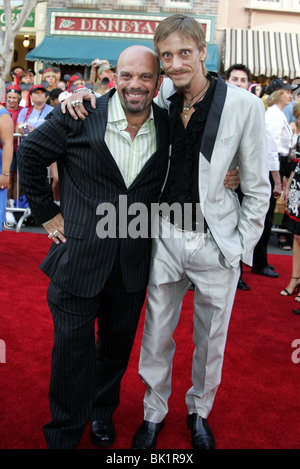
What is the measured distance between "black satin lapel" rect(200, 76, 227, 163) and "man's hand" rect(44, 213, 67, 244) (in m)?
0.71

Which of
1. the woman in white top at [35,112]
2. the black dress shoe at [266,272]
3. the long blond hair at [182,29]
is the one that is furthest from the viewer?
the woman in white top at [35,112]

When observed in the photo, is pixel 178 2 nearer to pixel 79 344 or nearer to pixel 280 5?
pixel 280 5

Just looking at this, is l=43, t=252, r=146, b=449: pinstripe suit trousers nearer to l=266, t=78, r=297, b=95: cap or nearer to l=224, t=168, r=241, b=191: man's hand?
l=224, t=168, r=241, b=191: man's hand

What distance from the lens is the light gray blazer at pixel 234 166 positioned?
6.82 ft

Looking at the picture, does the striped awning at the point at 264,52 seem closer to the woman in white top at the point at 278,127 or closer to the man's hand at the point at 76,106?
the woman in white top at the point at 278,127

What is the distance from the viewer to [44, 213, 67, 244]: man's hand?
2.15 m

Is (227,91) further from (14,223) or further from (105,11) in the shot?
(105,11)

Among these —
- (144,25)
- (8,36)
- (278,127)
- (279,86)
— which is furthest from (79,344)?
(144,25)

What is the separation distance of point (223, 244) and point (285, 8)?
47.3 feet

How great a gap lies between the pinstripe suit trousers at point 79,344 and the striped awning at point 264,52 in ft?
40.4

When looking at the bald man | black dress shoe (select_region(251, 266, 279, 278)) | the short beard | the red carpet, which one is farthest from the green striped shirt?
black dress shoe (select_region(251, 266, 279, 278))

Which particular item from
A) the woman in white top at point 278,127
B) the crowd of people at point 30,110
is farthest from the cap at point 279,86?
the crowd of people at point 30,110

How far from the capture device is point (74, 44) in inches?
561

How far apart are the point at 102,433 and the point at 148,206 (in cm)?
113
